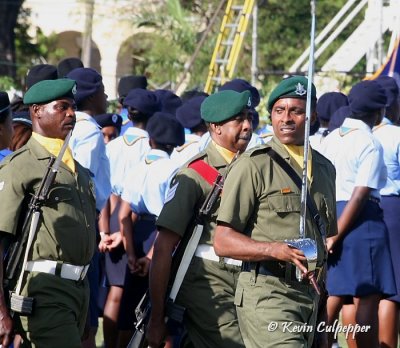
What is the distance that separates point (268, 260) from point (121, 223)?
3.06 metres

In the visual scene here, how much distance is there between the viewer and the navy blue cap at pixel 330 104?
11508 millimetres

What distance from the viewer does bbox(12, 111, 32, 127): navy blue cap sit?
8109mm

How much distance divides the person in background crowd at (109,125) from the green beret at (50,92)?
12.1 feet

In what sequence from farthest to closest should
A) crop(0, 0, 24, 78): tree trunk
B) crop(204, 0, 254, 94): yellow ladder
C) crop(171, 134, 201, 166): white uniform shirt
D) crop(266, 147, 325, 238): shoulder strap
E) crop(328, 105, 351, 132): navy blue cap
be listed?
1. crop(0, 0, 24, 78): tree trunk
2. crop(204, 0, 254, 94): yellow ladder
3. crop(328, 105, 351, 132): navy blue cap
4. crop(171, 134, 201, 166): white uniform shirt
5. crop(266, 147, 325, 238): shoulder strap

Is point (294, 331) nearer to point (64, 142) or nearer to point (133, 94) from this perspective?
point (64, 142)

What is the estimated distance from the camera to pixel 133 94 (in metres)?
10.1

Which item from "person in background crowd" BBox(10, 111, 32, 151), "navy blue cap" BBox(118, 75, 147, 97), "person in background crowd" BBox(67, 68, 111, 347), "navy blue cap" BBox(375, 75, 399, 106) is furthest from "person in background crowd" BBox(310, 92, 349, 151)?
"person in background crowd" BBox(10, 111, 32, 151)

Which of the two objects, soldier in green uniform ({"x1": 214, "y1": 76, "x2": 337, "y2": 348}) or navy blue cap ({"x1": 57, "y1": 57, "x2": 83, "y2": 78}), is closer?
soldier in green uniform ({"x1": 214, "y1": 76, "x2": 337, "y2": 348})

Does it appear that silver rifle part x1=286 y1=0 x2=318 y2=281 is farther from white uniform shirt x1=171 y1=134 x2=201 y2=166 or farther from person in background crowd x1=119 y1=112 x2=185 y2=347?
white uniform shirt x1=171 y1=134 x2=201 y2=166

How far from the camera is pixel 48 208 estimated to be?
21.3ft

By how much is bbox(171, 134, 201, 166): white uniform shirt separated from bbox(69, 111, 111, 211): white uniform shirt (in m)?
1.12

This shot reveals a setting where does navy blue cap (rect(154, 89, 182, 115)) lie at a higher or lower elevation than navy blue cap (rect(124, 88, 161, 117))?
lower

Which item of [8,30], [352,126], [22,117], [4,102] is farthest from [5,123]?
[8,30]

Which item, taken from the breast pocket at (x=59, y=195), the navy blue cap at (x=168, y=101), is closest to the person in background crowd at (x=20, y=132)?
the breast pocket at (x=59, y=195)
